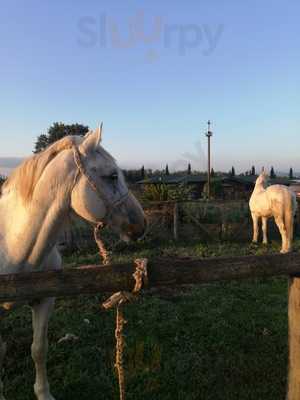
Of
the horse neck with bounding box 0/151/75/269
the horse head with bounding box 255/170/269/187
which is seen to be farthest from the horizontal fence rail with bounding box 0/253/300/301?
Answer: the horse head with bounding box 255/170/269/187

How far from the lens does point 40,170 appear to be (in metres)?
2.55

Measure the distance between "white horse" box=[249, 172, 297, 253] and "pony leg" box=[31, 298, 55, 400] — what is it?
7.17 m

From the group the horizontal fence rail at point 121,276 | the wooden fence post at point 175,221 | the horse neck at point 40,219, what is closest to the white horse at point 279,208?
the wooden fence post at point 175,221

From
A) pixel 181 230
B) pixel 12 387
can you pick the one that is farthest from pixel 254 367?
pixel 181 230

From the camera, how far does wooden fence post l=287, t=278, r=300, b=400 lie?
99.3 inches

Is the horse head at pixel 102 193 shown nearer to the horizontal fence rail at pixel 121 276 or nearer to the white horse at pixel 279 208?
the horizontal fence rail at pixel 121 276

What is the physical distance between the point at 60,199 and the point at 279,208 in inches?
336

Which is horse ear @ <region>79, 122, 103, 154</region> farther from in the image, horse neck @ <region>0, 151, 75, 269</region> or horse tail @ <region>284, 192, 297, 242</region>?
horse tail @ <region>284, 192, 297, 242</region>

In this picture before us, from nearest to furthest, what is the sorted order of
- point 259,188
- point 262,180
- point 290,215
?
point 290,215
point 259,188
point 262,180

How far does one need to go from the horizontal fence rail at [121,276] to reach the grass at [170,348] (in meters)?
1.56

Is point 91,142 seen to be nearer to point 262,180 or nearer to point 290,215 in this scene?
point 290,215

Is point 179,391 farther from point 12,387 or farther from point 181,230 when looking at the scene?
point 181,230

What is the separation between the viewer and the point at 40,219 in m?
2.53

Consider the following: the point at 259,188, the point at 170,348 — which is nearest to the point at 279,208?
the point at 259,188
